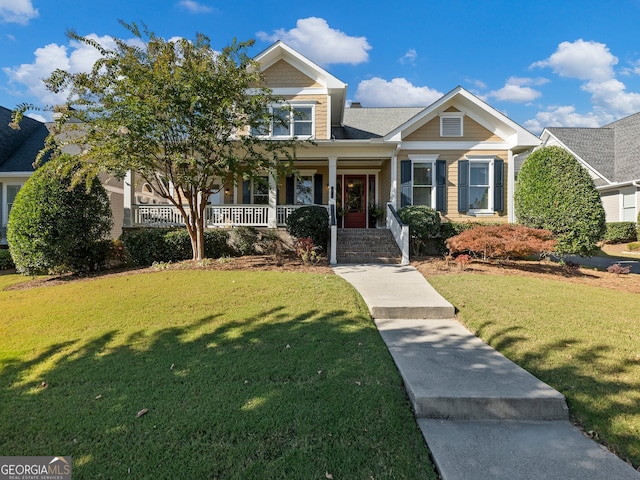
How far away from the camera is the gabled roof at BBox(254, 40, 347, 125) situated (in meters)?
12.4

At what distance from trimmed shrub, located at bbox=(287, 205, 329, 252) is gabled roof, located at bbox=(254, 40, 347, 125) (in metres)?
5.07

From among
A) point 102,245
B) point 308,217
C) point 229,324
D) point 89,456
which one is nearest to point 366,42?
point 308,217

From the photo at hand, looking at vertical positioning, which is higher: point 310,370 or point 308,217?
point 308,217

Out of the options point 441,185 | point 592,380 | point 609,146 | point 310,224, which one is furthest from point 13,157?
point 609,146

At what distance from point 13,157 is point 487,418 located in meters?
19.6

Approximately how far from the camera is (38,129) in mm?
17125

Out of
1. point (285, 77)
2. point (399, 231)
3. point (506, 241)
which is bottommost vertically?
point (506, 241)

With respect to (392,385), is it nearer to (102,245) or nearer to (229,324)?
(229,324)

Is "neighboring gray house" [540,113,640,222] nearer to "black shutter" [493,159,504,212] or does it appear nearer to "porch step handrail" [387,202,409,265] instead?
"black shutter" [493,159,504,212]

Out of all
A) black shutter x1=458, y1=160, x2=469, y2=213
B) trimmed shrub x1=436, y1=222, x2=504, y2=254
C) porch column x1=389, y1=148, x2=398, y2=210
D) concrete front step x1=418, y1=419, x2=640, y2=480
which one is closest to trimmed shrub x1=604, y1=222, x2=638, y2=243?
black shutter x1=458, y1=160, x2=469, y2=213

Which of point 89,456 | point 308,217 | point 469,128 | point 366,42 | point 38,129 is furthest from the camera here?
point 38,129

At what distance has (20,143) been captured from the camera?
15.7 meters

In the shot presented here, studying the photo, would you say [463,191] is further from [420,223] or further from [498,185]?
[420,223]

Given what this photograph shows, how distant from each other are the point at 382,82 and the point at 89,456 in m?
30.2
